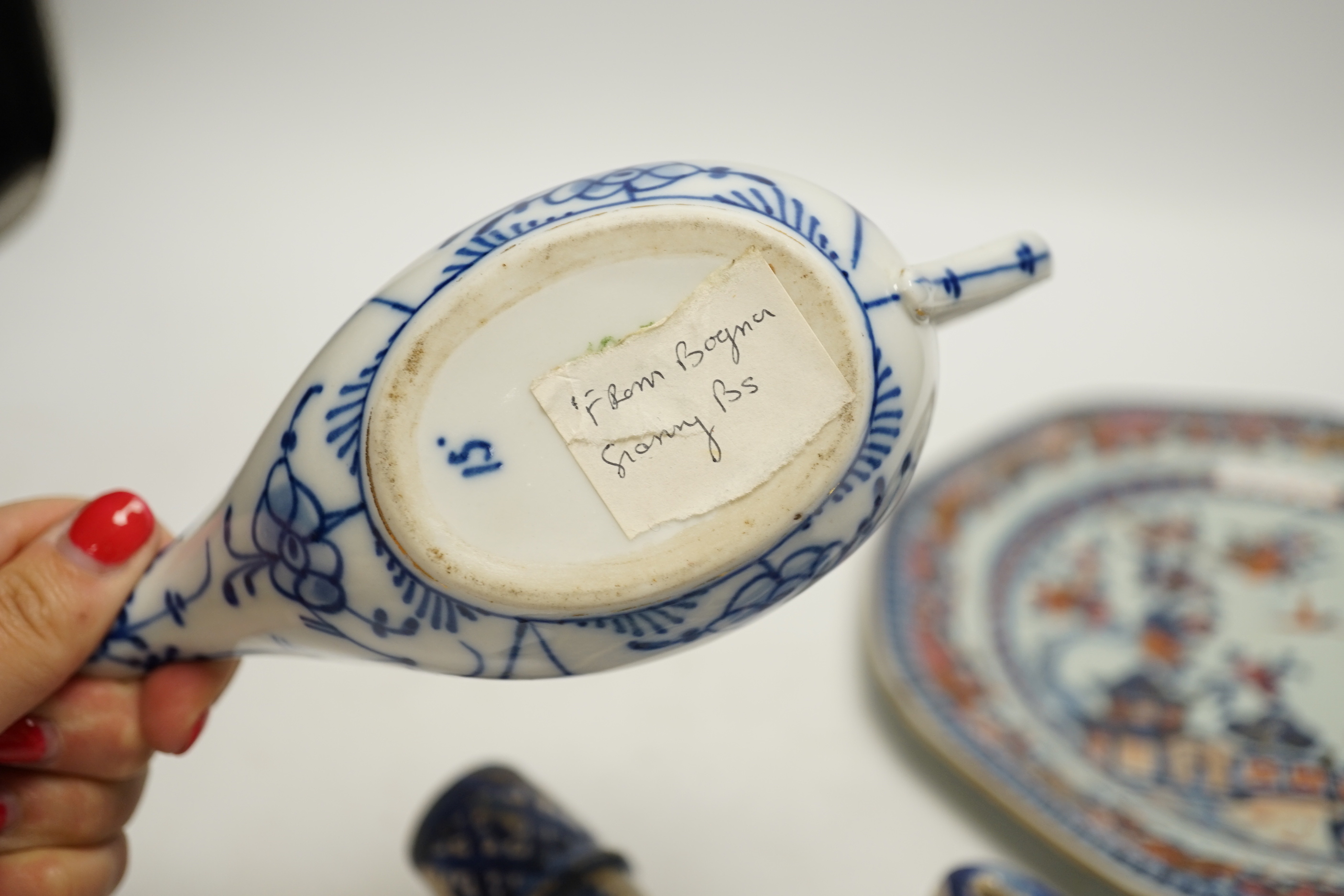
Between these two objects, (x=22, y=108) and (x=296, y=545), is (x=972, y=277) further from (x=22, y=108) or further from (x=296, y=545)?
(x=22, y=108)

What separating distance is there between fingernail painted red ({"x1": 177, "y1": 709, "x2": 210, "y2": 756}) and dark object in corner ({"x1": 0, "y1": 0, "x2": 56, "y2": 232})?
31.0 inches

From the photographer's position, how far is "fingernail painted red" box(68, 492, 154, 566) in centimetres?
61

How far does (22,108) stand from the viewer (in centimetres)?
120

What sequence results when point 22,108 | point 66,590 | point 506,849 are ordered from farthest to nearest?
point 22,108 → point 506,849 → point 66,590

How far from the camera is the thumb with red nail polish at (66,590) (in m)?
A: 0.58

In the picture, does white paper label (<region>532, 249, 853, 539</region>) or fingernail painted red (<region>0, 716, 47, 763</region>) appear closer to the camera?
white paper label (<region>532, 249, 853, 539</region>)

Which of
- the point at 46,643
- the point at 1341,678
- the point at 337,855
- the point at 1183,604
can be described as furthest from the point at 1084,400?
the point at 46,643

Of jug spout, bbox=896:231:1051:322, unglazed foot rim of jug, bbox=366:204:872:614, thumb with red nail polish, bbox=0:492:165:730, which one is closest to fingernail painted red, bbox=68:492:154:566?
thumb with red nail polish, bbox=0:492:165:730

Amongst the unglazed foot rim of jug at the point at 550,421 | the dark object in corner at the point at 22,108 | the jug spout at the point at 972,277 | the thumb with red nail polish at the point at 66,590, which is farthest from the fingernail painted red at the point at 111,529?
the dark object in corner at the point at 22,108

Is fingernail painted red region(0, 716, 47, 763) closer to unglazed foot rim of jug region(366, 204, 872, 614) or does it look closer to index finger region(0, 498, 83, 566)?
index finger region(0, 498, 83, 566)

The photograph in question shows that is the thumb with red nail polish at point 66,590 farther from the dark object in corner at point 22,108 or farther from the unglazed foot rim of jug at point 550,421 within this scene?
the dark object in corner at point 22,108

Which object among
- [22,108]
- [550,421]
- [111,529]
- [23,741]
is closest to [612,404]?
[550,421]

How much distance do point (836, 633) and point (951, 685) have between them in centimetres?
14

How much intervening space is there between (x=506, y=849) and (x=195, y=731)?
0.21 m
